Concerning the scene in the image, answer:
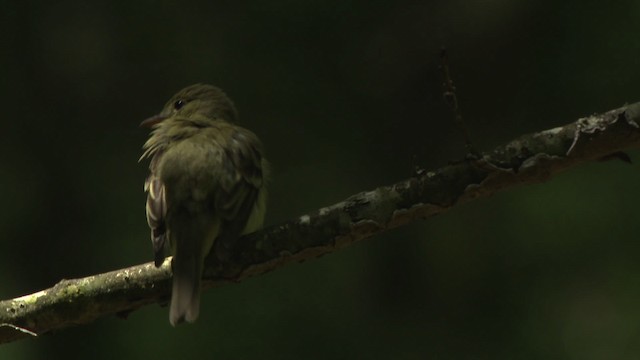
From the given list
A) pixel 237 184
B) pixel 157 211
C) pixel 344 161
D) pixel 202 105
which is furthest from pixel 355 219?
pixel 202 105

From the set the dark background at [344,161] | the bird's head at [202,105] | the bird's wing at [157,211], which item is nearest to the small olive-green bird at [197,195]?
the bird's wing at [157,211]

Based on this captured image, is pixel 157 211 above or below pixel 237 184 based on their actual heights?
below

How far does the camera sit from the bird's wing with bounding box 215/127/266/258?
13.6 feet

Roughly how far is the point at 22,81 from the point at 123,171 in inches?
37.4

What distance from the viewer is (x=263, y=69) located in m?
5.45

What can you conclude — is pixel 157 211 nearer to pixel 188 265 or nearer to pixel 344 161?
pixel 188 265

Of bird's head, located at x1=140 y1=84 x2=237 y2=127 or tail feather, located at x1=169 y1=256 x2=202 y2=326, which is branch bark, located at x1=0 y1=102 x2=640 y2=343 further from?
bird's head, located at x1=140 y1=84 x2=237 y2=127

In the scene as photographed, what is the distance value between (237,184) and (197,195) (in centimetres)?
17

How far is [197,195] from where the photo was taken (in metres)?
4.33

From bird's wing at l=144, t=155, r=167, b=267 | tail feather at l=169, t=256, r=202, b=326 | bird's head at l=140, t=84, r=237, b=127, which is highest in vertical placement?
bird's head at l=140, t=84, r=237, b=127

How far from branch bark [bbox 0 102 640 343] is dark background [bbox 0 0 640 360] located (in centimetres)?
99

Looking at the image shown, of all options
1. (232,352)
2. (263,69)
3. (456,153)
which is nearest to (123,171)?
(263,69)

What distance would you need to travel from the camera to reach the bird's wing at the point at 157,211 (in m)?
4.17

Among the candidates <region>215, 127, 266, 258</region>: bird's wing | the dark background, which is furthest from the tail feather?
the dark background
